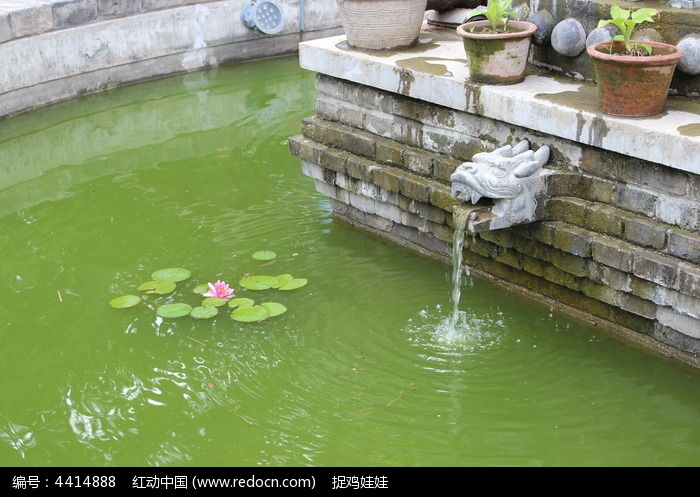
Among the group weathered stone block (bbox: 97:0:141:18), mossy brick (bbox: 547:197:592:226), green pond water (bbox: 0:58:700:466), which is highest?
weathered stone block (bbox: 97:0:141:18)

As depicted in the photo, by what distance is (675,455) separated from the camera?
429cm

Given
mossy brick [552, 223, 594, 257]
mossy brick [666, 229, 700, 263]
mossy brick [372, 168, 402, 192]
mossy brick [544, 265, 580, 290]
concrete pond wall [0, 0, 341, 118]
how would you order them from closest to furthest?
mossy brick [666, 229, 700, 263]
mossy brick [552, 223, 594, 257]
mossy brick [544, 265, 580, 290]
mossy brick [372, 168, 402, 192]
concrete pond wall [0, 0, 341, 118]

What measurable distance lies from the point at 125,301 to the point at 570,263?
2.51m

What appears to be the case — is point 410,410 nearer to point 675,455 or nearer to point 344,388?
point 344,388

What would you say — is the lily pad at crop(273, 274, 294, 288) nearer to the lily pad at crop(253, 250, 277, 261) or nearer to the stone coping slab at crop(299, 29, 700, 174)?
the lily pad at crop(253, 250, 277, 261)

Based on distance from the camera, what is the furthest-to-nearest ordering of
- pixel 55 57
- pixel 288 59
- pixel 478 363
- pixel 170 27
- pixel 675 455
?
pixel 288 59, pixel 170 27, pixel 55 57, pixel 478 363, pixel 675 455

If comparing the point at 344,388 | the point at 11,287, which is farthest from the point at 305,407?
the point at 11,287

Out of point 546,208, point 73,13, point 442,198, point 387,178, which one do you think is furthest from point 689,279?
point 73,13

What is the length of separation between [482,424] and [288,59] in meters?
7.02

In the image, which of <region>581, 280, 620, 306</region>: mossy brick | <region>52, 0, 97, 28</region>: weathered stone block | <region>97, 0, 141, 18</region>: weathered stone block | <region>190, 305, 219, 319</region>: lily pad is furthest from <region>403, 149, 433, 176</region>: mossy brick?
<region>97, 0, 141, 18</region>: weathered stone block

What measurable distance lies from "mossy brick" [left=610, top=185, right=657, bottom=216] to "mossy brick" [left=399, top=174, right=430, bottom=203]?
46.0 inches

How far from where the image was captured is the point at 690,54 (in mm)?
4852

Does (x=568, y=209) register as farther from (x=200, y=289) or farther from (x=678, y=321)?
(x=200, y=289)

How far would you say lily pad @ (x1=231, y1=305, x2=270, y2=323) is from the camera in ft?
17.5
